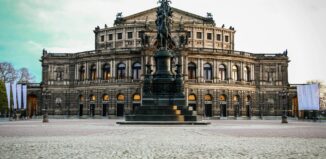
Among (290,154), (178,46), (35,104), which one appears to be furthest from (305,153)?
(35,104)

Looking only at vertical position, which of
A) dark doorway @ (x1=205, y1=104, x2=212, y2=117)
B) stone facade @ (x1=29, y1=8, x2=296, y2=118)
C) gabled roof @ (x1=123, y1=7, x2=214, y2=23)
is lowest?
dark doorway @ (x1=205, y1=104, x2=212, y2=117)

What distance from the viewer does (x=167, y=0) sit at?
3928 cm

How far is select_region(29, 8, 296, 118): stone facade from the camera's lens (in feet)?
247

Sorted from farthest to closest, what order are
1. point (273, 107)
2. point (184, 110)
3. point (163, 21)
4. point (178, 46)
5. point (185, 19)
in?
point (185, 19), point (273, 107), point (178, 46), point (163, 21), point (184, 110)

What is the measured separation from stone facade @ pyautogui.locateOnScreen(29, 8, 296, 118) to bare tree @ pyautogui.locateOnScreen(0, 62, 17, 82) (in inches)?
412

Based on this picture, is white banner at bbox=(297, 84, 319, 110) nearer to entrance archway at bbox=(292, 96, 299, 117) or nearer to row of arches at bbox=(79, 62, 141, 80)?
entrance archway at bbox=(292, 96, 299, 117)

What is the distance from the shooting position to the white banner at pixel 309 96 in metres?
58.6

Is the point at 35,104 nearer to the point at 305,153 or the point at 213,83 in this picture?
the point at 213,83

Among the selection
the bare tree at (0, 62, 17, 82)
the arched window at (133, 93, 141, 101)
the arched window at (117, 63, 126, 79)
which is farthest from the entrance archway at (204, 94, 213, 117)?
the bare tree at (0, 62, 17, 82)

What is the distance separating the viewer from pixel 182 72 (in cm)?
7212

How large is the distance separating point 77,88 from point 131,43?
14.3m

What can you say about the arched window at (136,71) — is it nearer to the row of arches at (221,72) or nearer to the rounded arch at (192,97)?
the row of arches at (221,72)

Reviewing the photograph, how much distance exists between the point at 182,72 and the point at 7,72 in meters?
43.8

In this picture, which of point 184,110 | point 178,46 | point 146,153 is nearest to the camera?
point 146,153
